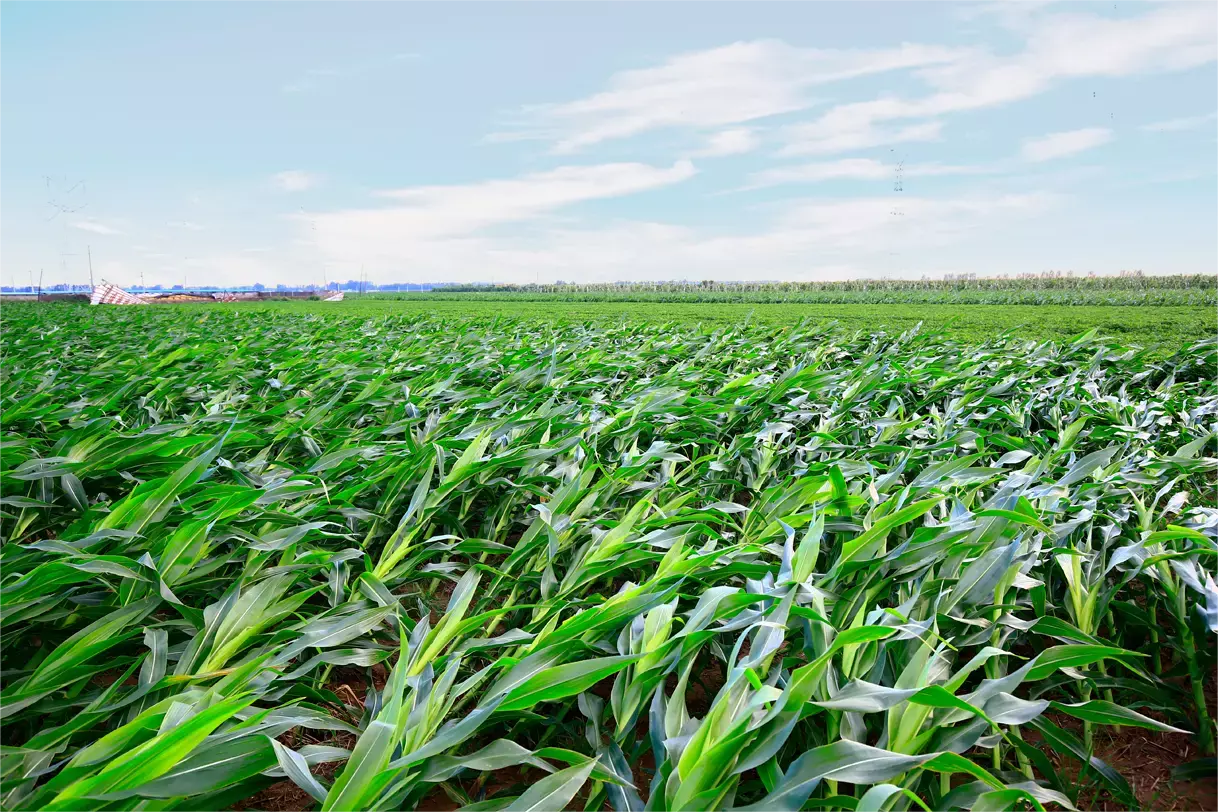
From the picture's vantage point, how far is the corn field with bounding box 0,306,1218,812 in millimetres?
947

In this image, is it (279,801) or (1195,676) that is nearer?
(279,801)

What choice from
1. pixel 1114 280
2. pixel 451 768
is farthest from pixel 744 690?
pixel 1114 280

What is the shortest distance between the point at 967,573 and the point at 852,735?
539mm

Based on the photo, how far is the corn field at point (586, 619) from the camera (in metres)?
0.95

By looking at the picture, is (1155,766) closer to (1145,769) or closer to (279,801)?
(1145,769)

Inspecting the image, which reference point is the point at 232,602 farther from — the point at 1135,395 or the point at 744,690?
the point at 1135,395

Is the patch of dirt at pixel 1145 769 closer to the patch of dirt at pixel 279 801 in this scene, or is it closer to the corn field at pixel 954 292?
the patch of dirt at pixel 279 801

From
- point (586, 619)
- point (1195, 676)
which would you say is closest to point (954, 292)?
point (1195, 676)

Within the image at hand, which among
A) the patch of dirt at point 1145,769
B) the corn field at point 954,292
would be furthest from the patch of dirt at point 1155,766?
the corn field at point 954,292

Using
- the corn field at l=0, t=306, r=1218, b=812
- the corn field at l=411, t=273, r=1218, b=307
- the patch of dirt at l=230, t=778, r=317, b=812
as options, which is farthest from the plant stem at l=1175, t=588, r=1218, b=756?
the corn field at l=411, t=273, r=1218, b=307

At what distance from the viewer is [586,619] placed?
1188 millimetres

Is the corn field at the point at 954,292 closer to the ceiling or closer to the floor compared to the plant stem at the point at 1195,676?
closer to the ceiling

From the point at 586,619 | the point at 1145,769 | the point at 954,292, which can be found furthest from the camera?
the point at 954,292

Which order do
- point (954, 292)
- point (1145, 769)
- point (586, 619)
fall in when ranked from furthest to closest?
point (954, 292) → point (1145, 769) → point (586, 619)
